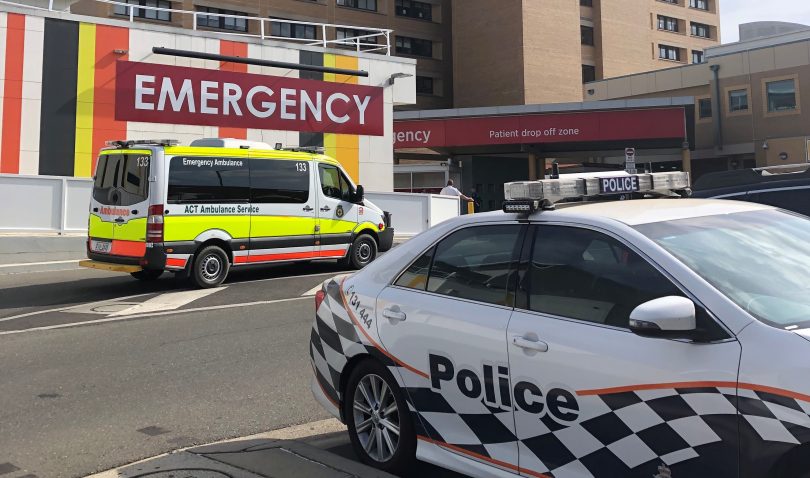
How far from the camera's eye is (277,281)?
1259 cm

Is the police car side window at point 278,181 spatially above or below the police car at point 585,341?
above

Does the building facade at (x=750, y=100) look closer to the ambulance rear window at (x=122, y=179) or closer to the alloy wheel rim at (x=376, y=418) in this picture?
the ambulance rear window at (x=122, y=179)

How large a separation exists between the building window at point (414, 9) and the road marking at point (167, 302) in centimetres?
4779

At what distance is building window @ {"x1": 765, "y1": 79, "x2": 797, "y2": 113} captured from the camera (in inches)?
1522

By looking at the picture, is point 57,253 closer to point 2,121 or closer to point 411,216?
point 2,121

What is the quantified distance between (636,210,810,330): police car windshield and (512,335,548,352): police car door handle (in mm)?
665

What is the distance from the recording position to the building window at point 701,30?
226 ft

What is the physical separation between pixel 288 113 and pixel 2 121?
7645 millimetres

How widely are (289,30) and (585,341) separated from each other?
165ft

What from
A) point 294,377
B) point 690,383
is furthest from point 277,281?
point 690,383

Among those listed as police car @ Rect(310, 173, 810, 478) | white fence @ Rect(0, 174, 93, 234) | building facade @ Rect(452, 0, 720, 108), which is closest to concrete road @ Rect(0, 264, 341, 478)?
police car @ Rect(310, 173, 810, 478)

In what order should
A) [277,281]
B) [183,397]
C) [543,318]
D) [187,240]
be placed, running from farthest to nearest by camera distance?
1. [277,281]
2. [187,240]
3. [183,397]
4. [543,318]

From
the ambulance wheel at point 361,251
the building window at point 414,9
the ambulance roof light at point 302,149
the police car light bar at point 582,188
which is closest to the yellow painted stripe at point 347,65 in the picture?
the ambulance roof light at point 302,149

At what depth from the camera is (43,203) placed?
14852 millimetres
